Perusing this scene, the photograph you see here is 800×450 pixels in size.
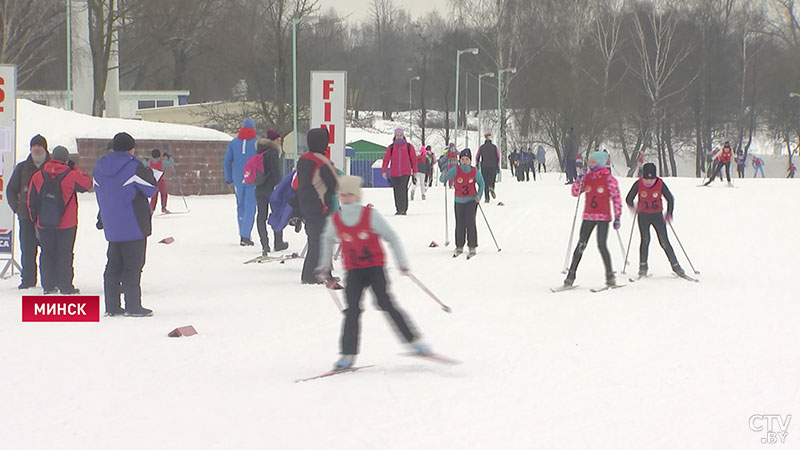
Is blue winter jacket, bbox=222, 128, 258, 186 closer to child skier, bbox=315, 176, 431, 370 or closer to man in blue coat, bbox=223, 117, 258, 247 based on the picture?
man in blue coat, bbox=223, 117, 258, 247

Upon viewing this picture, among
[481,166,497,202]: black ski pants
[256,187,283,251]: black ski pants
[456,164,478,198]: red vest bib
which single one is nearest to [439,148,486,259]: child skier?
[456,164,478,198]: red vest bib

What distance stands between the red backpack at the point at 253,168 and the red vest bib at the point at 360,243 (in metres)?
6.67

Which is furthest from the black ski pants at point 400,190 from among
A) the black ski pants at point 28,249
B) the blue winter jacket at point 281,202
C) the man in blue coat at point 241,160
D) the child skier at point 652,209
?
the black ski pants at point 28,249

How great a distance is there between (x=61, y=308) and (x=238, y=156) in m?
5.39

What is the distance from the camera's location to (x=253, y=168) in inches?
512

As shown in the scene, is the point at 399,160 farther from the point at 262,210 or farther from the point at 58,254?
the point at 58,254

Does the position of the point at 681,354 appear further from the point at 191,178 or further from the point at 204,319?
the point at 191,178

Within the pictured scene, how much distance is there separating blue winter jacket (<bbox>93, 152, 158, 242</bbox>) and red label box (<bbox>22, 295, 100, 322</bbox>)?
0.79m

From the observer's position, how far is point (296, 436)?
5.02 metres

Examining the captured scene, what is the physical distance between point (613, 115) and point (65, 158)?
50.0 meters

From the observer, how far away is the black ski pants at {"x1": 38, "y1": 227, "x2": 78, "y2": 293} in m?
9.69

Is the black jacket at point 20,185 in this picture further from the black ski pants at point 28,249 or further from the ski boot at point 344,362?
the ski boot at point 344,362

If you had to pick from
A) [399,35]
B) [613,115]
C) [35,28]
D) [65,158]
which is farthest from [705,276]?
[399,35]

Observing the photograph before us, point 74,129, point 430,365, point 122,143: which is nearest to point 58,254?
point 122,143
